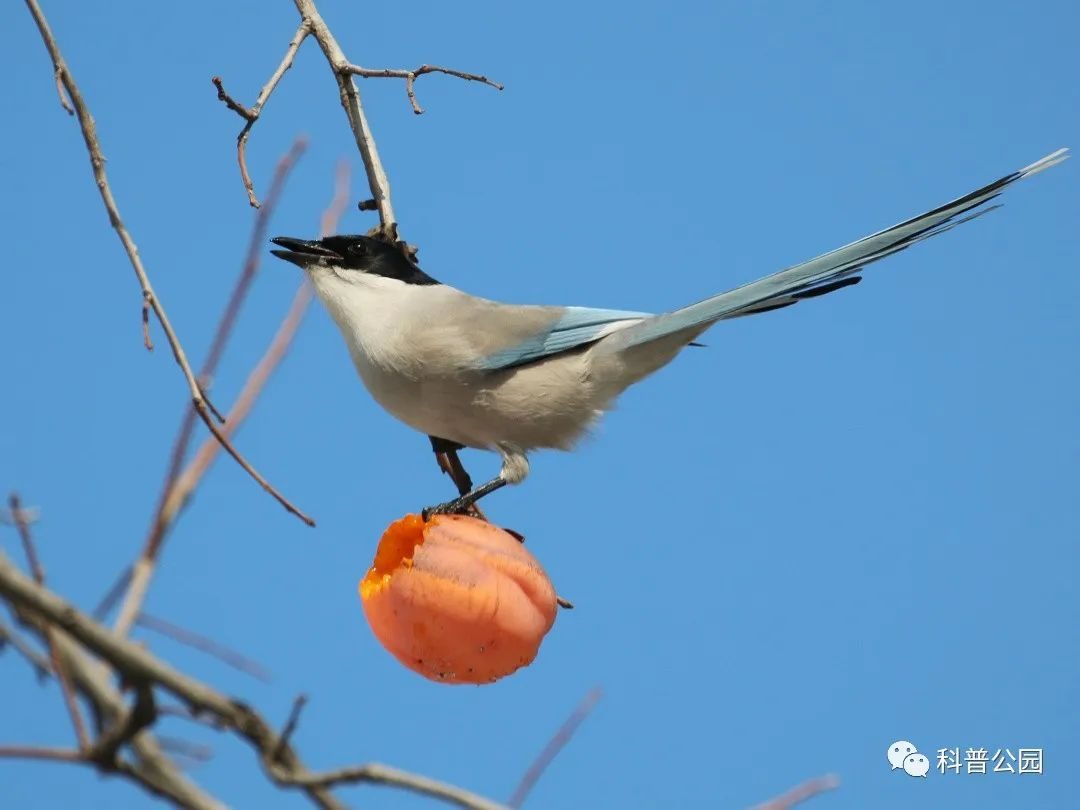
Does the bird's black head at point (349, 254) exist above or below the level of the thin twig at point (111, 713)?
above

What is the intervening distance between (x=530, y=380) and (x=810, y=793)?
139 cm

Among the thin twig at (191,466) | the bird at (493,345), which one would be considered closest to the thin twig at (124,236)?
the thin twig at (191,466)

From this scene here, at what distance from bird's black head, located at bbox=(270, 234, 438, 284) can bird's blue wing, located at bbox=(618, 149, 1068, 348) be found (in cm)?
68

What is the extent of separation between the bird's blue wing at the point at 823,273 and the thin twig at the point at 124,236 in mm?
1475

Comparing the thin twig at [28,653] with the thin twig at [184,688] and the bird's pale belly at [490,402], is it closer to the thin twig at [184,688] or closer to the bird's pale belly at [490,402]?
the thin twig at [184,688]

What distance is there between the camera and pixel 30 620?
4.30 feet

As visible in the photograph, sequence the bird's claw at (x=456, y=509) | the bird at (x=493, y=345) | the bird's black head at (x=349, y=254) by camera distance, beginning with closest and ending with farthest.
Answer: the bird's claw at (x=456, y=509) < the bird at (x=493, y=345) < the bird's black head at (x=349, y=254)

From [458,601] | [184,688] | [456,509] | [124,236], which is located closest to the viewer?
[184,688]

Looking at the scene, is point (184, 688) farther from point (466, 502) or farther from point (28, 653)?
point (466, 502)

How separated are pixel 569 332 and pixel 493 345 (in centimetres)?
22

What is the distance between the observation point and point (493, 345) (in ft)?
10.5

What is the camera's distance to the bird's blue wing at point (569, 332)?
3.20 m

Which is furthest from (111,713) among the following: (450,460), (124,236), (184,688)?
(450,460)

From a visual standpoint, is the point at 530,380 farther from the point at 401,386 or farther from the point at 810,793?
the point at 810,793
